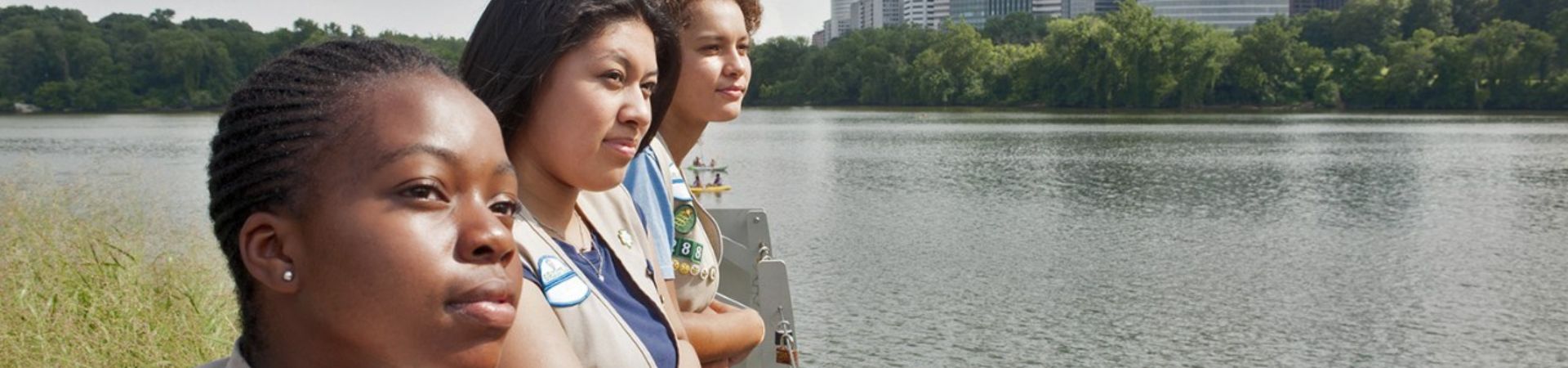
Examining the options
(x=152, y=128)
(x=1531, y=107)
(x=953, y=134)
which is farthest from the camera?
(x=1531, y=107)

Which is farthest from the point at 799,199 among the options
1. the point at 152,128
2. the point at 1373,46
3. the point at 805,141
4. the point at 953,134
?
the point at 1373,46

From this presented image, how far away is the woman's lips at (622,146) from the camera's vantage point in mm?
1587

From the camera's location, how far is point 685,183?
2463 millimetres

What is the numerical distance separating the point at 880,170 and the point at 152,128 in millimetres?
33541

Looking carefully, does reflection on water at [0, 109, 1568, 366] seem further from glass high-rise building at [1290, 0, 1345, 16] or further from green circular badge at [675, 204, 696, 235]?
glass high-rise building at [1290, 0, 1345, 16]

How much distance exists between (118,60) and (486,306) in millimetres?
80489

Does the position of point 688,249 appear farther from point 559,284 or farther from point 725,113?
point 559,284

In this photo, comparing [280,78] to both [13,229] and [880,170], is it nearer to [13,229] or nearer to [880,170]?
[13,229]

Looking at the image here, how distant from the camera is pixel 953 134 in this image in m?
53.2

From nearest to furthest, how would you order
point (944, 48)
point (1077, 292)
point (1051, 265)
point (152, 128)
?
point (1077, 292) → point (1051, 265) → point (152, 128) → point (944, 48)

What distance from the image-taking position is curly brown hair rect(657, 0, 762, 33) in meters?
2.34

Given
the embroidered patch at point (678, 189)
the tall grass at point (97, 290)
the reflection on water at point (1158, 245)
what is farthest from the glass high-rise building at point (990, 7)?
the embroidered patch at point (678, 189)

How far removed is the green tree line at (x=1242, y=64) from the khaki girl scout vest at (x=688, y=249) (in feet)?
238

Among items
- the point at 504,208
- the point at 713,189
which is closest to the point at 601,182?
the point at 504,208
